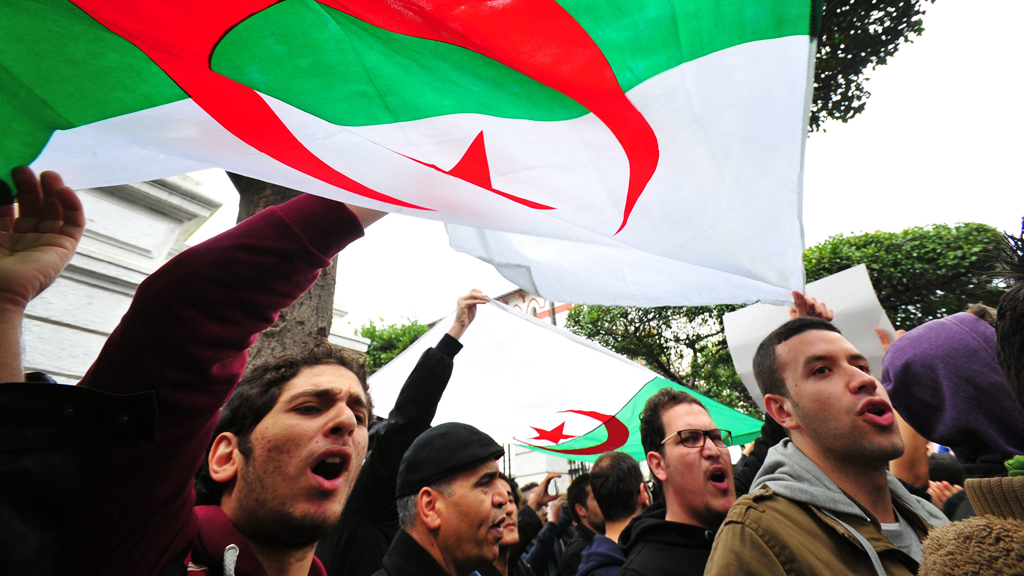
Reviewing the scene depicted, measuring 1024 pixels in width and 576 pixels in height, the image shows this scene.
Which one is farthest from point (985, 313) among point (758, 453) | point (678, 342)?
point (678, 342)

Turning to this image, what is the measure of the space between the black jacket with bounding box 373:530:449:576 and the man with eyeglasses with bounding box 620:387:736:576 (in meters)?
0.78

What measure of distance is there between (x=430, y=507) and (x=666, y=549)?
1010 mm

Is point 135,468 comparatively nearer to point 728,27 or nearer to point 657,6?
point 657,6

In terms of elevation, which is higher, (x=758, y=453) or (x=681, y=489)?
(x=758, y=453)

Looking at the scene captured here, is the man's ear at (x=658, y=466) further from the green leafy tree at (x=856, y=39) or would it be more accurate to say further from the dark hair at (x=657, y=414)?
the green leafy tree at (x=856, y=39)

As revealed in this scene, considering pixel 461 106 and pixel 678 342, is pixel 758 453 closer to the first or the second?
pixel 461 106

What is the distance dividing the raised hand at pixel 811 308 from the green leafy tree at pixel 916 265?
1284 centimetres

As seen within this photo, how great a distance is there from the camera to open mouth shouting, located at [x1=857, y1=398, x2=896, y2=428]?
1851 millimetres

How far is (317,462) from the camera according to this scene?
5.27 ft

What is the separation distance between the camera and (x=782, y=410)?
210cm

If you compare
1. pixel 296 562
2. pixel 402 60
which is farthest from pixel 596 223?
pixel 296 562

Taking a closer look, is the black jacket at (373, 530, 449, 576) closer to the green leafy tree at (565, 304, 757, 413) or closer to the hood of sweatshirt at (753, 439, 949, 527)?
the hood of sweatshirt at (753, 439, 949, 527)

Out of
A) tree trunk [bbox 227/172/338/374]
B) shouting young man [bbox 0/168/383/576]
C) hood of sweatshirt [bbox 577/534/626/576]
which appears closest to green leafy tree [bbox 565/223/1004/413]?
hood of sweatshirt [bbox 577/534/626/576]

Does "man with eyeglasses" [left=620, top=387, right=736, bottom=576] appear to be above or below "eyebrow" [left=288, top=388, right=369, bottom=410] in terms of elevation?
below
